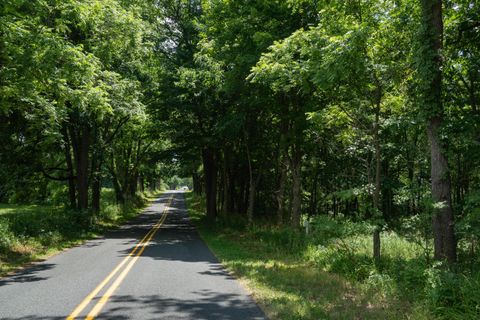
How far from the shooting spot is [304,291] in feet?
28.3

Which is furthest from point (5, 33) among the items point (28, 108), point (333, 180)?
point (333, 180)

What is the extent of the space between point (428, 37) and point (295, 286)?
5.82m

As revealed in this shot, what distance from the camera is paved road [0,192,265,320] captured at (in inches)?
275

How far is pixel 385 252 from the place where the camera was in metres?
11.6

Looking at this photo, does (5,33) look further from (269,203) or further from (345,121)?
(269,203)

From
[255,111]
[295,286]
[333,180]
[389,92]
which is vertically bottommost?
[295,286]

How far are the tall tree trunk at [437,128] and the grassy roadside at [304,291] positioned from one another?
1.59m

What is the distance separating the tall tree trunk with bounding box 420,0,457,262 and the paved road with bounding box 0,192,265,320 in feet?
13.0

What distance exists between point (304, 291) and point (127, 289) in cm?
370

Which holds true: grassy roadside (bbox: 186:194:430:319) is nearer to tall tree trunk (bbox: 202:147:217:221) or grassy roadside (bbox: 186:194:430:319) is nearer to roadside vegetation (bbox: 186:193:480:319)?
roadside vegetation (bbox: 186:193:480:319)

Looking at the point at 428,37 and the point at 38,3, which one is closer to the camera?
the point at 428,37

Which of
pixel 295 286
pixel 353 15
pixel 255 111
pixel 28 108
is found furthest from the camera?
pixel 255 111

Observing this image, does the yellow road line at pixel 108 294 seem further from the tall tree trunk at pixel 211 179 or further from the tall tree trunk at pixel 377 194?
the tall tree trunk at pixel 211 179

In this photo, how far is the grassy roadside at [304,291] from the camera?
267 inches
